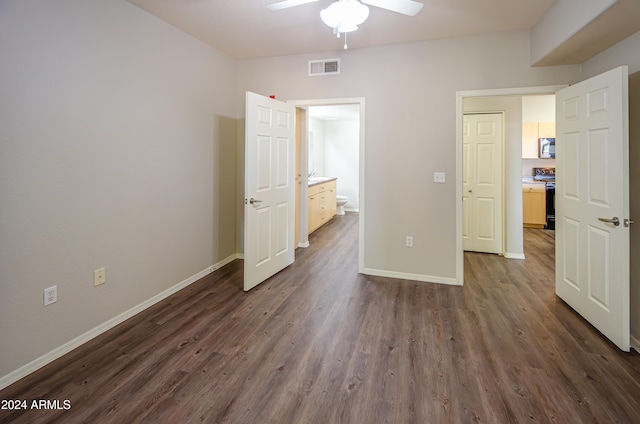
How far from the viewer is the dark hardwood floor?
5.48 feet

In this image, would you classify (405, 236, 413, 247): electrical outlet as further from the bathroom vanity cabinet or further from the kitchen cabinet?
the kitchen cabinet

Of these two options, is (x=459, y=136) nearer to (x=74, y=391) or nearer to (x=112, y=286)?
(x=112, y=286)

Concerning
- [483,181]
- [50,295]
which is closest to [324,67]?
[483,181]

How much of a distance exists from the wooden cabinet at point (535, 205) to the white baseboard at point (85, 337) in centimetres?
609

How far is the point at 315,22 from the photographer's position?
298 centimetres

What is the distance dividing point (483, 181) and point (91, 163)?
178 inches

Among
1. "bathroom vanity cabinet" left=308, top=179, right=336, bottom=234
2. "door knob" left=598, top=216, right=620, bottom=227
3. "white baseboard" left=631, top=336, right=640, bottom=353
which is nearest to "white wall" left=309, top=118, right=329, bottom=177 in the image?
"bathroom vanity cabinet" left=308, top=179, right=336, bottom=234

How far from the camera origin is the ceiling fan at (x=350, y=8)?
2043mm

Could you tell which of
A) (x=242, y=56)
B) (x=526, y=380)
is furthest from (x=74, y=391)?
(x=242, y=56)

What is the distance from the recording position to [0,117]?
5.90 feet

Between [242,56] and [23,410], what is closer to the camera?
[23,410]

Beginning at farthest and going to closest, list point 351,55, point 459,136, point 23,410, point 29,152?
point 351,55 → point 459,136 → point 29,152 → point 23,410

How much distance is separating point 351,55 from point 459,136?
1.47 m

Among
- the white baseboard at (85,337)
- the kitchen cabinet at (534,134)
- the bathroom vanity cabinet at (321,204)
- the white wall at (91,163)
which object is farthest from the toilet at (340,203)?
the white baseboard at (85,337)
